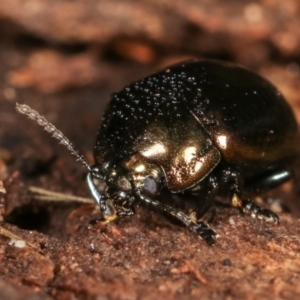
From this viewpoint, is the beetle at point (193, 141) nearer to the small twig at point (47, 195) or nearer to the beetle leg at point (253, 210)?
the beetle leg at point (253, 210)

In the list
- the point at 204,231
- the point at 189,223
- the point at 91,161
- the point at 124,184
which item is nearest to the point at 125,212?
the point at 124,184

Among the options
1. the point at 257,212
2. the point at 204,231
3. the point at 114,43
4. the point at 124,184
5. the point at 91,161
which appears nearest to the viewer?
the point at 204,231

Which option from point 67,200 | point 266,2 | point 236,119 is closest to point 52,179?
point 67,200

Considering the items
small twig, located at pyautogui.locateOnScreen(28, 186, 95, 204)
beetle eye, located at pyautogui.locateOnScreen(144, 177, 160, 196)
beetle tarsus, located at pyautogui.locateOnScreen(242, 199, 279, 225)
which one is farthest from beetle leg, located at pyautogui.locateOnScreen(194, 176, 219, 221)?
small twig, located at pyautogui.locateOnScreen(28, 186, 95, 204)

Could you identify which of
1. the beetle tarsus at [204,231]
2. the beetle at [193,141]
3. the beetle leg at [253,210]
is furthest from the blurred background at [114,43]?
the beetle tarsus at [204,231]

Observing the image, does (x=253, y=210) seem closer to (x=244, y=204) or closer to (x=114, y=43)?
(x=244, y=204)

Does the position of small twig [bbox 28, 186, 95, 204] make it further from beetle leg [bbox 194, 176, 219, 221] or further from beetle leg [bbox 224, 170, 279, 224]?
beetle leg [bbox 224, 170, 279, 224]

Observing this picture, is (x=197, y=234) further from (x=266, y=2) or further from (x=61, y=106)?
(x=266, y=2)
